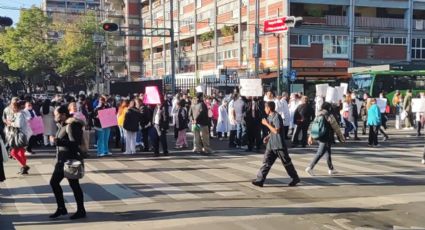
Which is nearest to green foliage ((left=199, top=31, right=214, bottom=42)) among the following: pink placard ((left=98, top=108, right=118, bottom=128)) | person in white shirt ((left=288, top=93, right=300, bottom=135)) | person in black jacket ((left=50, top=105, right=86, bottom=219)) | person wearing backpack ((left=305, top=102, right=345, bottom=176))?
person in white shirt ((left=288, top=93, right=300, bottom=135))

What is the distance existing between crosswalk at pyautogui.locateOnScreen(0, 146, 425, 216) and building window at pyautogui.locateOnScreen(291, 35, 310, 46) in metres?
34.7

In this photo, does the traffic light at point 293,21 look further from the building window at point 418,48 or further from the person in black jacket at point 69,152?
the building window at point 418,48

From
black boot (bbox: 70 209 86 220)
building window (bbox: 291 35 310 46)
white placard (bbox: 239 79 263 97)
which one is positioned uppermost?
building window (bbox: 291 35 310 46)

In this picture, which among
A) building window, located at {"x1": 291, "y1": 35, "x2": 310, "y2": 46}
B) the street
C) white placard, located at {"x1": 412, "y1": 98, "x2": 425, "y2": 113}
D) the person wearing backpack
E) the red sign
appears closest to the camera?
the street

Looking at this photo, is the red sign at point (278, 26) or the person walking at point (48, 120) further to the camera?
the red sign at point (278, 26)

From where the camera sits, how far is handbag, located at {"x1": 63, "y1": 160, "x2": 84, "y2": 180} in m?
7.91

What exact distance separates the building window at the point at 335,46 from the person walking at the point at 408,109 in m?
26.5

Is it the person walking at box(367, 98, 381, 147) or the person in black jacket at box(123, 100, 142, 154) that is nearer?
the person in black jacket at box(123, 100, 142, 154)

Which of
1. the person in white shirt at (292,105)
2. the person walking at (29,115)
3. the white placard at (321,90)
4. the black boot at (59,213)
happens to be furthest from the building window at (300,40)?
the black boot at (59,213)

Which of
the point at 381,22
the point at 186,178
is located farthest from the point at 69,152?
the point at 381,22

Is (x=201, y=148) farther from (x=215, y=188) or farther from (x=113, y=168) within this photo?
(x=215, y=188)

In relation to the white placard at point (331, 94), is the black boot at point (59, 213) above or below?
below

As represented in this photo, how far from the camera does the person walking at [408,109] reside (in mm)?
23453

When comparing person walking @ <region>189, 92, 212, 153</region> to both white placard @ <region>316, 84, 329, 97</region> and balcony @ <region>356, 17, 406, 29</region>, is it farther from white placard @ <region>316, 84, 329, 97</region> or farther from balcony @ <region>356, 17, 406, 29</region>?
Answer: balcony @ <region>356, 17, 406, 29</region>
